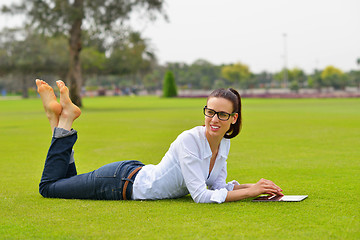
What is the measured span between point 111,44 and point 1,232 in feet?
188

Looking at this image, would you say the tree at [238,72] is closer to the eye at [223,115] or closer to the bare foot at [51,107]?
the bare foot at [51,107]

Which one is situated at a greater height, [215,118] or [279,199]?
[215,118]

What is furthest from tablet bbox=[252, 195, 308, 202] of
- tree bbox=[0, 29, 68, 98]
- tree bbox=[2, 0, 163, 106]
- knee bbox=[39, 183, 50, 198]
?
tree bbox=[0, 29, 68, 98]

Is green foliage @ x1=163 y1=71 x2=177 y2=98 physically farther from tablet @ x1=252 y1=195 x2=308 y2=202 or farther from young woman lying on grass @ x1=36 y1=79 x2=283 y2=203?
tablet @ x1=252 y1=195 x2=308 y2=202

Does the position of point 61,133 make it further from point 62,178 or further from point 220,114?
point 220,114

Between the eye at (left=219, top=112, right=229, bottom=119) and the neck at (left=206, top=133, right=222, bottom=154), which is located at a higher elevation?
the eye at (left=219, top=112, right=229, bottom=119)

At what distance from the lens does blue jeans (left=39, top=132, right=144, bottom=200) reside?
14.7 ft

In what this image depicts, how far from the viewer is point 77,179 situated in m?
4.62

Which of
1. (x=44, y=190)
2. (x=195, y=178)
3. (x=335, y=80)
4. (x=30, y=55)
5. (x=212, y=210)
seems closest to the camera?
(x=212, y=210)

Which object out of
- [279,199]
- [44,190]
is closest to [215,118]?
[279,199]

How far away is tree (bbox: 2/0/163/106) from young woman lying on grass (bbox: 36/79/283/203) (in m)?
26.5

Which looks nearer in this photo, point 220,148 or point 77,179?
point 220,148

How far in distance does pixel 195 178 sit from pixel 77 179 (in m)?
1.14

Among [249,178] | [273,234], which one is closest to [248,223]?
[273,234]
